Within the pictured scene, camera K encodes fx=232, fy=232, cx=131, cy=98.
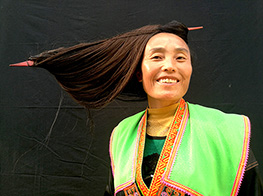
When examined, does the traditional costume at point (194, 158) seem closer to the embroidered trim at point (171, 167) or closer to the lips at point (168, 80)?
the embroidered trim at point (171, 167)

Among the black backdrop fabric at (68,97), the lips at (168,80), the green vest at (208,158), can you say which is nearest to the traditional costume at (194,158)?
the green vest at (208,158)

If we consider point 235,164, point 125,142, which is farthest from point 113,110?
point 235,164

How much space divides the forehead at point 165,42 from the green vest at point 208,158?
0.25m

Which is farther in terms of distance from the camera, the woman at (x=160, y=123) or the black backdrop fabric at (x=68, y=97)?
the black backdrop fabric at (x=68, y=97)

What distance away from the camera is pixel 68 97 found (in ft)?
4.77

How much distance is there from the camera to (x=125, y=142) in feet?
3.08

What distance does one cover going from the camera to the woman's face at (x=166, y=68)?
0.81m

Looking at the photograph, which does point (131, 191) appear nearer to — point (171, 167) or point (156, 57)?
point (171, 167)

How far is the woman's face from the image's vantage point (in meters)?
0.81

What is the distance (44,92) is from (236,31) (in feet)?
3.97

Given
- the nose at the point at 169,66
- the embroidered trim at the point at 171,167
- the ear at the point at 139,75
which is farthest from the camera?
the ear at the point at 139,75

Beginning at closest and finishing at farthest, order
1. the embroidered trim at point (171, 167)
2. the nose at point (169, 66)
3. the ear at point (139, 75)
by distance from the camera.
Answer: the embroidered trim at point (171, 167), the nose at point (169, 66), the ear at point (139, 75)

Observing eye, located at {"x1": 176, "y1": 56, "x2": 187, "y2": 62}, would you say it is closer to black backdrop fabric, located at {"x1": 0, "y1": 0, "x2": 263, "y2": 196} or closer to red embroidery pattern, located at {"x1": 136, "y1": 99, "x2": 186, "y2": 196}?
red embroidery pattern, located at {"x1": 136, "y1": 99, "x2": 186, "y2": 196}

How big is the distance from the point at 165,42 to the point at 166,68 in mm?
108
